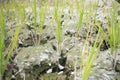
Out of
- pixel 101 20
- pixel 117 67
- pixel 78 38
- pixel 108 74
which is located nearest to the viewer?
pixel 108 74

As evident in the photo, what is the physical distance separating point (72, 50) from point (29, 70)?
44 centimetres

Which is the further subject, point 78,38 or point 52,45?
point 78,38

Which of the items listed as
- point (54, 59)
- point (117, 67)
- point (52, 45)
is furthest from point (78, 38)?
point (117, 67)

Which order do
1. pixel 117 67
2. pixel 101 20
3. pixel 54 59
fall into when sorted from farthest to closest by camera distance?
pixel 101 20
pixel 54 59
pixel 117 67

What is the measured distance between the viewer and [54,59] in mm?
2035

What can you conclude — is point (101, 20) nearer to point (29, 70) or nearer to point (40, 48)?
point (40, 48)

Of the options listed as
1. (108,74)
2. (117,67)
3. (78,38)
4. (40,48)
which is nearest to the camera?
(108,74)

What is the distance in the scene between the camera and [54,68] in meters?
1.99

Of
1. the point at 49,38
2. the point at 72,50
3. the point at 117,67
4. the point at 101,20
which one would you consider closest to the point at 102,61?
the point at 117,67

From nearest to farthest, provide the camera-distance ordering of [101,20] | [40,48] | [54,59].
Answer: [54,59] → [40,48] → [101,20]

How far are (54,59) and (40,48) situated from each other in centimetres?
23

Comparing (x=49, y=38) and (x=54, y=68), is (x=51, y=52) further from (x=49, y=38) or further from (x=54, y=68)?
(x=49, y=38)

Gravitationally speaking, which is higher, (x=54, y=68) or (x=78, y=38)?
(x=78, y=38)

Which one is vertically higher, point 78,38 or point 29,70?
point 78,38
